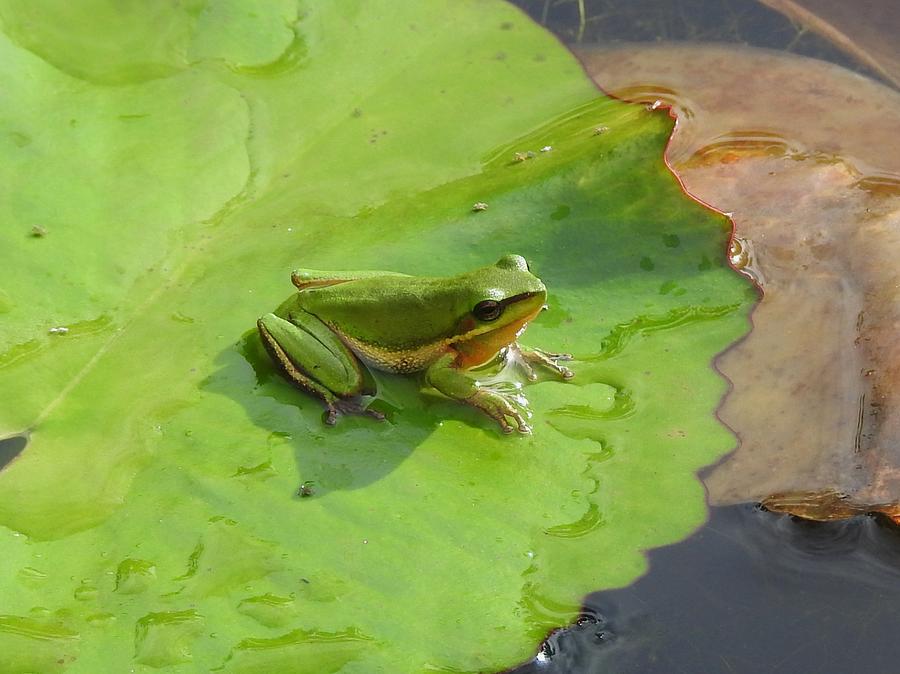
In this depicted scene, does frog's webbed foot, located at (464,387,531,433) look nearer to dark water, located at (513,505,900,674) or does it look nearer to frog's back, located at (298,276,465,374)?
frog's back, located at (298,276,465,374)

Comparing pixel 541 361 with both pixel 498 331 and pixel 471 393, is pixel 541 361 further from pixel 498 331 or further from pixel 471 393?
pixel 471 393

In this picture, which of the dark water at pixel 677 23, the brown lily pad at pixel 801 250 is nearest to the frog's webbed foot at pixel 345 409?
the brown lily pad at pixel 801 250

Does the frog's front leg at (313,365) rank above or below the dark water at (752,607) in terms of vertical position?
above

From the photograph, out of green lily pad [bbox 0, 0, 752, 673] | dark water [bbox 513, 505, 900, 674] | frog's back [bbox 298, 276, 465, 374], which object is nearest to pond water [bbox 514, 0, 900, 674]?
dark water [bbox 513, 505, 900, 674]

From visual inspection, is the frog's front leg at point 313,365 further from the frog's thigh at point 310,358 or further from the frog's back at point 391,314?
the frog's back at point 391,314

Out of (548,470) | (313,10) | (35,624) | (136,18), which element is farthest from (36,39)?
(548,470)

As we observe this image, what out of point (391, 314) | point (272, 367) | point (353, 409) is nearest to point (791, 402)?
point (391, 314)

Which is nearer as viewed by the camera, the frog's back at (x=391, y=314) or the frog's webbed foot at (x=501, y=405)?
the frog's webbed foot at (x=501, y=405)
